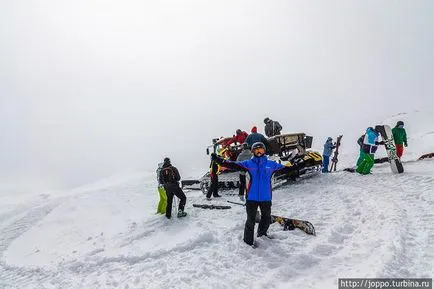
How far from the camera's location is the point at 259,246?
20.3 ft

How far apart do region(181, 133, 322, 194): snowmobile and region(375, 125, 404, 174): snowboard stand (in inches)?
87.0

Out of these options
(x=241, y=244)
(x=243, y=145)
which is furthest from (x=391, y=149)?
(x=241, y=244)

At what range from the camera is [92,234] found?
9172mm

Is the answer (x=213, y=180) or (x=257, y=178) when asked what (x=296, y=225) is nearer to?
(x=257, y=178)

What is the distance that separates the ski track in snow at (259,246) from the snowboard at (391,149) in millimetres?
586

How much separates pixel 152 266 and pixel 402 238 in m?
4.05

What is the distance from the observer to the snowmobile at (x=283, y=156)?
40.2ft

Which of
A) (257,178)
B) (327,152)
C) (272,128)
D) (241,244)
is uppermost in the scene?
(272,128)

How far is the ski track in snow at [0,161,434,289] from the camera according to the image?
4945 mm

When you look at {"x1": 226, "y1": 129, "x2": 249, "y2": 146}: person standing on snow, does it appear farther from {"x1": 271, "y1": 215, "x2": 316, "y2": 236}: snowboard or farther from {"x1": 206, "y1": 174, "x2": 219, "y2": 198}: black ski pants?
{"x1": 271, "y1": 215, "x2": 316, "y2": 236}: snowboard

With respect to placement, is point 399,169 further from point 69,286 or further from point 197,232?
point 69,286

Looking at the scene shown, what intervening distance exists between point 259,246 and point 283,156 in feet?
22.3

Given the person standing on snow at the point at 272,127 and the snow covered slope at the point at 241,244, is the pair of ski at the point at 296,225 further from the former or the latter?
the person standing on snow at the point at 272,127

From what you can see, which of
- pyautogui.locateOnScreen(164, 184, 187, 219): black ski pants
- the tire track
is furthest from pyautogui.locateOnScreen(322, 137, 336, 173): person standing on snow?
the tire track
